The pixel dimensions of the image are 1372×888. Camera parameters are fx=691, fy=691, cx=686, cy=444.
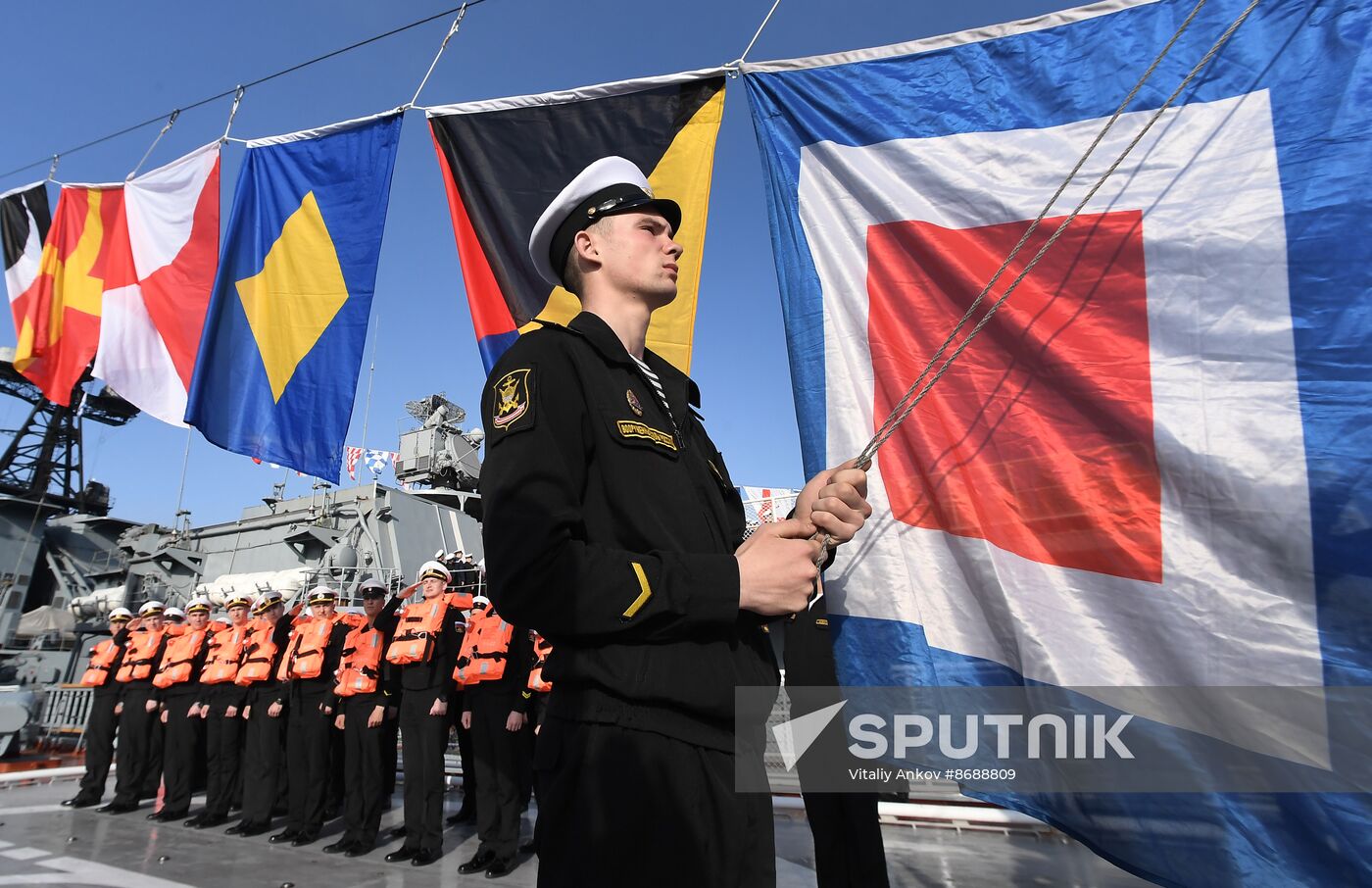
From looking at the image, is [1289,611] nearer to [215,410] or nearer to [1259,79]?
[1259,79]

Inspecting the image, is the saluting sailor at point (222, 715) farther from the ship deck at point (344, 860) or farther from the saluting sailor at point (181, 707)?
the ship deck at point (344, 860)

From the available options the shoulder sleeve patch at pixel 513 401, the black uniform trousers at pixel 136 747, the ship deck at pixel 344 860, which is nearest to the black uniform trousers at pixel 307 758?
the ship deck at pixel 344 860

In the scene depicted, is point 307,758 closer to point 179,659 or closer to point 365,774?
point 365,774

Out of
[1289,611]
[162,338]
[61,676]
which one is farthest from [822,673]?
[61,676]

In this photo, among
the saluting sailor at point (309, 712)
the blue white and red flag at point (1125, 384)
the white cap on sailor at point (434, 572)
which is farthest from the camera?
the white cap on sailor at point (434, 572)

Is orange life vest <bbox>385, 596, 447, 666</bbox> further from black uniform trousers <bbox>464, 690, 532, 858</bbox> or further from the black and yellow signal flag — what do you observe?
the black and yellow signal flag

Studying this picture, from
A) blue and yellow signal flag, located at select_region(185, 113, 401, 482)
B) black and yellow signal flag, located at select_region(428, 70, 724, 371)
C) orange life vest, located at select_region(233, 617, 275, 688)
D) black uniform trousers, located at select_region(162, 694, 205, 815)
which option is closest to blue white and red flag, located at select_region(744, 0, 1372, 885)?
black and yellow signal flag, located at select_region(428, 70, 724, 371)

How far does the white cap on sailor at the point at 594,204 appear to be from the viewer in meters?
1.51

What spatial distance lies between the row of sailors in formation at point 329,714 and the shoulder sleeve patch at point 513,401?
461 cm

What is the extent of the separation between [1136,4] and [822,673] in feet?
10.1

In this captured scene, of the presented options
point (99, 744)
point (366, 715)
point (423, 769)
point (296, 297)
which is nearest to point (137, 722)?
point (99, 744)

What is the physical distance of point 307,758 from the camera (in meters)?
6.17

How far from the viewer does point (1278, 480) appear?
1.87 metres

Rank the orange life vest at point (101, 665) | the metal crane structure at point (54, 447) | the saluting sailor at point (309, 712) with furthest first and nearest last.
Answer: the metal crane structure at point (54, 447)
the orange life vest at point (101, 665)
the saluting sailor at point (309, 712)
